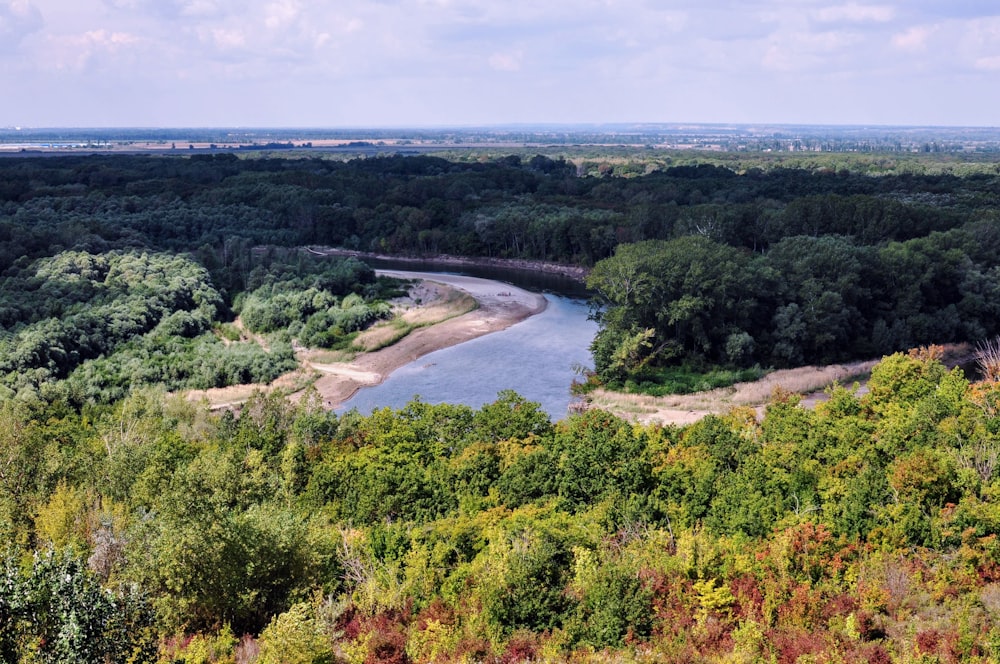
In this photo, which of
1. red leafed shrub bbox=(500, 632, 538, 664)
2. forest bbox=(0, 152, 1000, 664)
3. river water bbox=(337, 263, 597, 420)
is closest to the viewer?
red leafed shrub bbox=(500, 632, 538, 664)

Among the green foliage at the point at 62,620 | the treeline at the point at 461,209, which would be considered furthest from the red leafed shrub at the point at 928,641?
the treeline at the point at 461,209

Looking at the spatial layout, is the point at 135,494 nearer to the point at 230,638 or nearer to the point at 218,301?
the point at 230,638

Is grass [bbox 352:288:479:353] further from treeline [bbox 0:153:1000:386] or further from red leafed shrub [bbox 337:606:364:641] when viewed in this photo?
red leafed shrub [bbox 337:606:364:641]

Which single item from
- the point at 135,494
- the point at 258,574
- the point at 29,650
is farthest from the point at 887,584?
the point at 135,494

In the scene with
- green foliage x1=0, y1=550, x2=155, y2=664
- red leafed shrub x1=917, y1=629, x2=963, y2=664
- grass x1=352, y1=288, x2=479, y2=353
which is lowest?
grass x1=352, y1=288, x2=479, y2=353

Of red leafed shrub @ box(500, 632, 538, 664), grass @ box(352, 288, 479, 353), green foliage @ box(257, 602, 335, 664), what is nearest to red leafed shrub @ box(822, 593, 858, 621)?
red leafed shrub @ box(500, 632, 538, 664)

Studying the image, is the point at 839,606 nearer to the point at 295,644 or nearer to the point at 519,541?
the point at 519,541

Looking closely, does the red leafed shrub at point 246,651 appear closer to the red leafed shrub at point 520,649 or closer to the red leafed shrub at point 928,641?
the red leafed shrub at point 520,649
